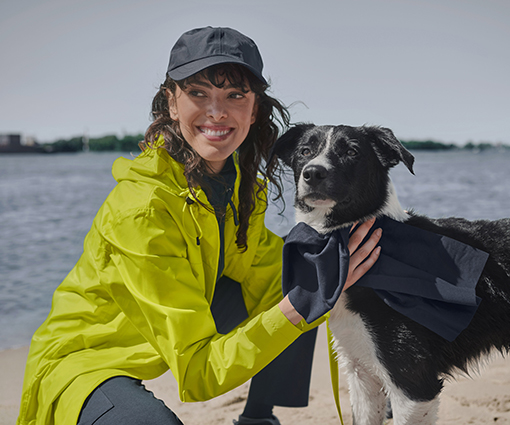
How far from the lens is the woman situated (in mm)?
1439

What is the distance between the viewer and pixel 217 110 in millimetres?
1634

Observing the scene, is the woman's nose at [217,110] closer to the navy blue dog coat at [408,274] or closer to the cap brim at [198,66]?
the cap brim at [198,66]

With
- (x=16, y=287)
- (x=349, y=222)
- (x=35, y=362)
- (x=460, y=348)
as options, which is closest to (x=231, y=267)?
(x=349, y=222)

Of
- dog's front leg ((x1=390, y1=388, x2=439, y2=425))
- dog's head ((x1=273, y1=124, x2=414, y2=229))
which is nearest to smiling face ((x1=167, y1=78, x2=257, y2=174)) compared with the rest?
dog's head ((x1=273, y1=124, x2=414, y2=229))

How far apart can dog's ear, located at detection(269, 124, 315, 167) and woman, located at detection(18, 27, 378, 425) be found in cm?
13

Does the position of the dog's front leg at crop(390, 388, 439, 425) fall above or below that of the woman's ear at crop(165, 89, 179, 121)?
below

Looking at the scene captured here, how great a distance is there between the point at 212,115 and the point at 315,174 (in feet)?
1.48

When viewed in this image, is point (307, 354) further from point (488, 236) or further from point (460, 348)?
point (488, 236)

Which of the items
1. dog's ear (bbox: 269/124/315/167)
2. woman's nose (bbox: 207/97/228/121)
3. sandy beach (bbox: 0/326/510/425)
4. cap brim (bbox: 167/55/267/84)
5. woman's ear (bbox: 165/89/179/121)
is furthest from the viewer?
sandy beach (bbox: 0/326/510/425)

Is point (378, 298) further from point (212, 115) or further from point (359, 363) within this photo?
point (212, 115)

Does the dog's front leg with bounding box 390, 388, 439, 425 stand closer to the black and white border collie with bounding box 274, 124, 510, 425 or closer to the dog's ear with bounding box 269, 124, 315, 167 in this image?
the black and white border collie with bounding box 274, 124, 510, 425

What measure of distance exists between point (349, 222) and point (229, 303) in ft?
2.63

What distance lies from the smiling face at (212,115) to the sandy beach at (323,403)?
1.45 m

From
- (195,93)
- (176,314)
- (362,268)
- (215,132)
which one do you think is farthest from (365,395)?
(195,93)
